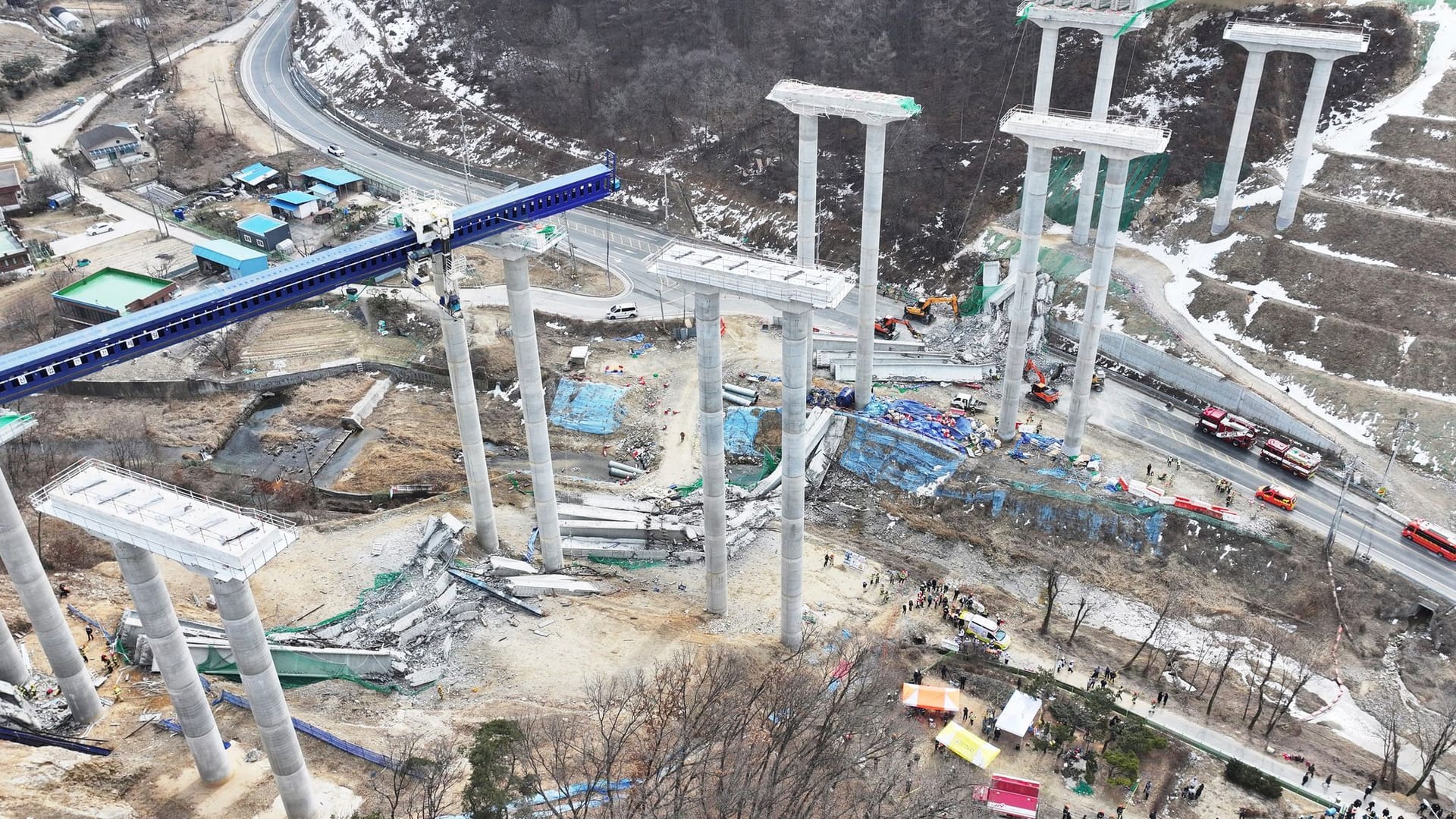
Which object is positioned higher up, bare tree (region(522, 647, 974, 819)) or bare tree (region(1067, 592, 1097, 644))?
bare tree (region(522, 647, 974, 819))

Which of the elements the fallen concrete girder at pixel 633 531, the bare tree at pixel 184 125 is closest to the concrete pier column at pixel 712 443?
the fallen concrete girder at pixel 633 531

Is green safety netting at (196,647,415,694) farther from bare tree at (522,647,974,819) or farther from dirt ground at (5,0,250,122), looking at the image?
dirt ground at (5,0,250,122)

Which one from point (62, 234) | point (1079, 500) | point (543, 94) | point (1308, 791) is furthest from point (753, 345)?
point (62, 234)

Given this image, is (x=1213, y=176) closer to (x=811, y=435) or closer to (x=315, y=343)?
(x=811, y=435)

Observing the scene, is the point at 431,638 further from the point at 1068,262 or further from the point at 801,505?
the point at 1068,262

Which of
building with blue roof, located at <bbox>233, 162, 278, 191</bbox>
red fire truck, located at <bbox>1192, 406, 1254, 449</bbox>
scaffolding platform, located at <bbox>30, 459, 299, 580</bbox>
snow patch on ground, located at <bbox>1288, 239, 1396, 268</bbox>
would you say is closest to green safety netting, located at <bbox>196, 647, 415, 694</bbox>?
scaffolding platform, located at <bbox>30, 459, 299, 580</bbox>

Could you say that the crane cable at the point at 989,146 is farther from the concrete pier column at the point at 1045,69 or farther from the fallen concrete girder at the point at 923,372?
the fallen concrete girder at the point at 923,372
